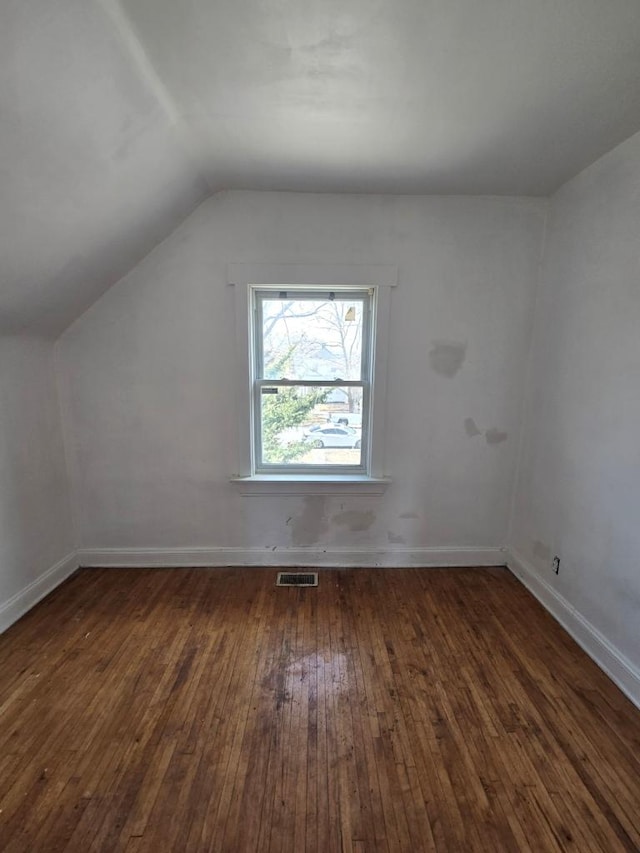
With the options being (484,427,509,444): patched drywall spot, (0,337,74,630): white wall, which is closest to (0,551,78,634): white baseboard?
(0,337,74,630): white wall

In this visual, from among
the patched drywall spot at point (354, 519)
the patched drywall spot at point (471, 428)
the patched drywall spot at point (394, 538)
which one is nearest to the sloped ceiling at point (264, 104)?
the patched drywall spot at point (471, 428)

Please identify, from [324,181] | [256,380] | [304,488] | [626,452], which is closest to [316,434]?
[304,488]

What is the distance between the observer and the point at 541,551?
2.38 m

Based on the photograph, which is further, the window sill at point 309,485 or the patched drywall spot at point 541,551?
the window sill at point 309,485

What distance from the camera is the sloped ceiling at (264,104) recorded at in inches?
43.0

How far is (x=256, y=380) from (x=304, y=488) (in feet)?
2.64

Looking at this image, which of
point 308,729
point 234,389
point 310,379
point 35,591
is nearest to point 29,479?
point 35,591

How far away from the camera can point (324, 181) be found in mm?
2158

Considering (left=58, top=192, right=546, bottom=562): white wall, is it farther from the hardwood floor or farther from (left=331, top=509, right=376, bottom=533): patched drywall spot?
the hardwood floor

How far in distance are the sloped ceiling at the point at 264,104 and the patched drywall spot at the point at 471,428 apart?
141 centimetres

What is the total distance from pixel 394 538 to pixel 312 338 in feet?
4.96

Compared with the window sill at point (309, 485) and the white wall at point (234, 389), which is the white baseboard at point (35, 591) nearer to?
the white wall at point (234, 389)

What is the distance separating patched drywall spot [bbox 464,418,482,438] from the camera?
8.48ft

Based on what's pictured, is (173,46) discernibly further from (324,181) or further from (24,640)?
(24,640)
